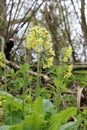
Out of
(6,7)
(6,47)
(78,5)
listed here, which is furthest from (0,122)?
(78,5)

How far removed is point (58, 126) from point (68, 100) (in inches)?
47.7

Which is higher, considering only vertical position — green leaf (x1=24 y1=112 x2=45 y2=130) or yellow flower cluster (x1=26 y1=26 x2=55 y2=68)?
yellow flower cluster (x1=26 y1=26 x2=55 y2=68)

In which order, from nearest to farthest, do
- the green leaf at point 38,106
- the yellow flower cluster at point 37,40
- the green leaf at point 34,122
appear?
1. the green leaf at point 34,122
2. the green leaf at point 38,106
3. the yellow flower cluster at point 37,40

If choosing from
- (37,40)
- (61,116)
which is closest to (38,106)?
(61,116)

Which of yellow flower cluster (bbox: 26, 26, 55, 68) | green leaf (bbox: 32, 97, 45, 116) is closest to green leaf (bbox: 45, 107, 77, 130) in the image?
green leaf (bbox: 32, 97, 45, 116)

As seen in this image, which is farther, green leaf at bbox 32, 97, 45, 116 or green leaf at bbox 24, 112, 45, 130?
green leaf at bbox 32, 97, 45, 116

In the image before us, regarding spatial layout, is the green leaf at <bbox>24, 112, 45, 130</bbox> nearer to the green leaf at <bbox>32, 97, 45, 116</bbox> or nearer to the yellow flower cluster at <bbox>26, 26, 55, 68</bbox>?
the green leaf at <bbox>32, 97, 45, 116</bbox>

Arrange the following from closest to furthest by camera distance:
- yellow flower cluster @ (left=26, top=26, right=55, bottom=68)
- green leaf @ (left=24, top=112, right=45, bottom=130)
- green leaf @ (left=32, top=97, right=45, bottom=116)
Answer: green leaf @ (left=24, top=112, right=45, bottom=130), green leaf @ (left=32, top=97, right=45, bottom=116), yellow flower cluster @ (left=26, top=26, right=55, bottom=68)

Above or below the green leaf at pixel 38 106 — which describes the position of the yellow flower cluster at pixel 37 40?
above

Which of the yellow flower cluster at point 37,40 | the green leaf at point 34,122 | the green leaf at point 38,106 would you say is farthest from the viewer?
the yellow flower cluster at point 37,40

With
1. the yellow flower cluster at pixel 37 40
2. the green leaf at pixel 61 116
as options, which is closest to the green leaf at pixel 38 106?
the green leaf at pixel 61 116

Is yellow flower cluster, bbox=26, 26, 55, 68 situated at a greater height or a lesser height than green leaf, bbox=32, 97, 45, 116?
greater

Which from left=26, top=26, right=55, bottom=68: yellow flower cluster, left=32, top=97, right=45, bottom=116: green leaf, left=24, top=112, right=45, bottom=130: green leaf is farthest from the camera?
left=26, top=26, right=55, bottom=68: yellow flower cluster

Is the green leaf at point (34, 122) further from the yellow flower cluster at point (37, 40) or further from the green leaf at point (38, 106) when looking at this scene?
the yellow flower cluster at point (37, 40)
